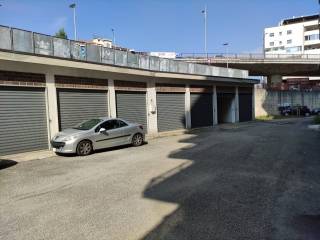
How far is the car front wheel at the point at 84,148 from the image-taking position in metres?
12.4

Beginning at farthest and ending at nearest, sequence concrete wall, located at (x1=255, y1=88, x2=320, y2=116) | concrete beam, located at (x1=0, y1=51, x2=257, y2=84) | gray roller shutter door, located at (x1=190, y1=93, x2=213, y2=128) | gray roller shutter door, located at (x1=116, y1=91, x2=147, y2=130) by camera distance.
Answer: concrete wall, located at (x1=255, y1=88, x2=320, y2=116) < gray roller shutter door, located at (x1=190, y1=93, x2=213, y2=128) < gray roller shutter door, located at (x1=116, y1=91, x2=147, y2=130) < concrete beam, located at (x1=0, y1=51, x2=257, y2=84)

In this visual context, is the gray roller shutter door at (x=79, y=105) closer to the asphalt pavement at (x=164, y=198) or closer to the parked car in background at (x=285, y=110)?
the asphalt pavement at (x=164, y=198)

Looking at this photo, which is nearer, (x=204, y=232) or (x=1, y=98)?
(x=204, y=232)

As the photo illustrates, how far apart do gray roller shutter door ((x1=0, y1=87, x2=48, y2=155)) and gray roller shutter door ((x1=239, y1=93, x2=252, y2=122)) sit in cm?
2178

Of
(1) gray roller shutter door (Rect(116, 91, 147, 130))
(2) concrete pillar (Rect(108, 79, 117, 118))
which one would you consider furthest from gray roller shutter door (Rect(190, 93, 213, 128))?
(2) concrete pillar (Rect(108, 79, 117, 118))

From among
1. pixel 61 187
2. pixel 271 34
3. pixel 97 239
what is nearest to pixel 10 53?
pixel 61 187

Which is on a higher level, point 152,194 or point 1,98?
point 1,98

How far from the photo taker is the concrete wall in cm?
4427

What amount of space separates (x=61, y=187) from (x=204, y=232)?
4.10 metres

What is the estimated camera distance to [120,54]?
17562 mm

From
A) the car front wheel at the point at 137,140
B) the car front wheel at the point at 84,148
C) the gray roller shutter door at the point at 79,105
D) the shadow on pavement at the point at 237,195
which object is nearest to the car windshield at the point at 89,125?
the car front wheel at the point at 84,148

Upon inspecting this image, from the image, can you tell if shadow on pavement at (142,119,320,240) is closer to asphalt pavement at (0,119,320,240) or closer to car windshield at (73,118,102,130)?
asphalt pavement at (0,119,320,240)

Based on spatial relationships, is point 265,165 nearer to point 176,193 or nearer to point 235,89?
point 176,193

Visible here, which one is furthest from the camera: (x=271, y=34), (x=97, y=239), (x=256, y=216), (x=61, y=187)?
(x=271, y=34)
